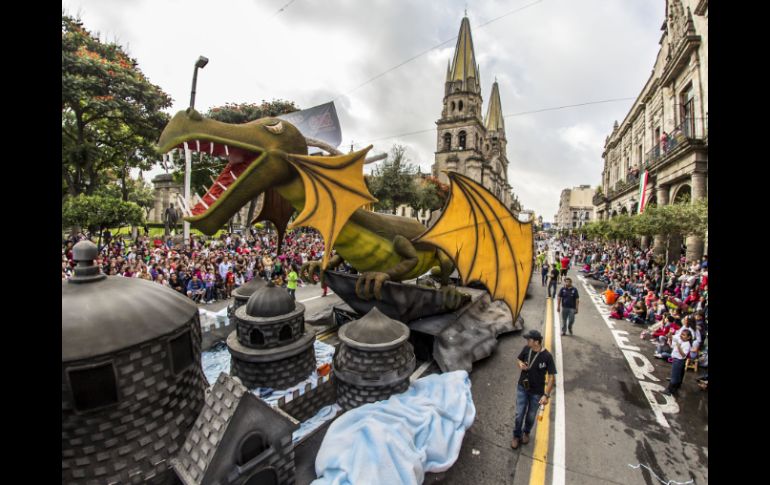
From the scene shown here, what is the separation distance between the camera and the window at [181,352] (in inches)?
99.6

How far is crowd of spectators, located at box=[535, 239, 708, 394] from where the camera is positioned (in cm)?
653

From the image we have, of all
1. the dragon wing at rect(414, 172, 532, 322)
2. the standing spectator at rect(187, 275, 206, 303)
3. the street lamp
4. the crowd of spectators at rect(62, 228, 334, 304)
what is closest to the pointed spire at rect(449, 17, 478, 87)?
the crowd of spectators at rect(62, 228, 334, 304)

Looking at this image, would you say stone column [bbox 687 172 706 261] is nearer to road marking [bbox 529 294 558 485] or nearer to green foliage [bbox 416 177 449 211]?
road marking [bbox 529 294 558 485]

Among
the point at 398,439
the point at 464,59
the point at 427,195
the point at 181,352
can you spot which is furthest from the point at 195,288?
the point at 464,59

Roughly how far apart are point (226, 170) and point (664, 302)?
12.0m

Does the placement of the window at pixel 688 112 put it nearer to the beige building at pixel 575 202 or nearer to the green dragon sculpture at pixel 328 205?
the green dragon sculpture at pixel 328 205

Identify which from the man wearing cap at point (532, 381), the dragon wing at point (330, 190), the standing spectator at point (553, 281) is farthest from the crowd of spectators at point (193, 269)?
the standing spectator at point (553, 281)

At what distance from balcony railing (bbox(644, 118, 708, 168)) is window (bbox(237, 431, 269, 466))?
65.5ft

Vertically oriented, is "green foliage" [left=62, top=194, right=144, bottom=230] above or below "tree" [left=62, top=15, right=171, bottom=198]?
below

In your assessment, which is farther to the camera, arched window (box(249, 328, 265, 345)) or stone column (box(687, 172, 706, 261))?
stone column (box(687, 172, 706, 261))

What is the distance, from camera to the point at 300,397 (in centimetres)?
455

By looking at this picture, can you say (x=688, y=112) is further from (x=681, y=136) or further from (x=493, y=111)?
(x=493, y=111)
